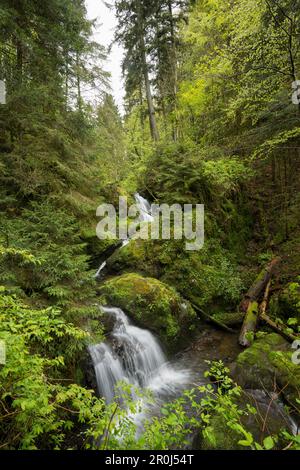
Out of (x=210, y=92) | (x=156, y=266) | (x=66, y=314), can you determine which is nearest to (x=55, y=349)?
(x=66, y=314)

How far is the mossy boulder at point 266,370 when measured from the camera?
5.00 metres

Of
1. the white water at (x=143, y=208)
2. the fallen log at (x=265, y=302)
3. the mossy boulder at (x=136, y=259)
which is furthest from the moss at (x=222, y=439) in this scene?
the white water at (x=143, y=208)

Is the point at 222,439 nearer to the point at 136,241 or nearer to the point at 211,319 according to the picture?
the point at 211,319

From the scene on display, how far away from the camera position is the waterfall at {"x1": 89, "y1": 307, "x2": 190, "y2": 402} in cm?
549

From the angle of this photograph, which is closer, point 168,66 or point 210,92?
point 210,92

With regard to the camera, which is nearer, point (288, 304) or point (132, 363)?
point (132, 363)

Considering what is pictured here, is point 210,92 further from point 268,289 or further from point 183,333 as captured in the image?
point 183,333

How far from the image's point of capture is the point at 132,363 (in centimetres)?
608

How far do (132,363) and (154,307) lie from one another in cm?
166

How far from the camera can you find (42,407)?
266 cm

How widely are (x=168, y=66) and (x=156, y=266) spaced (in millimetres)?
12814

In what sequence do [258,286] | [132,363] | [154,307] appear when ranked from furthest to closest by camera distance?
1. [258,286]
2. [154,307]
3. [132,363]

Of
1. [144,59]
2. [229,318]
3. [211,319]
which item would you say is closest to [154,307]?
[211,319]

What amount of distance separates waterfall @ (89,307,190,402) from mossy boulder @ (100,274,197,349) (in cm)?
27
